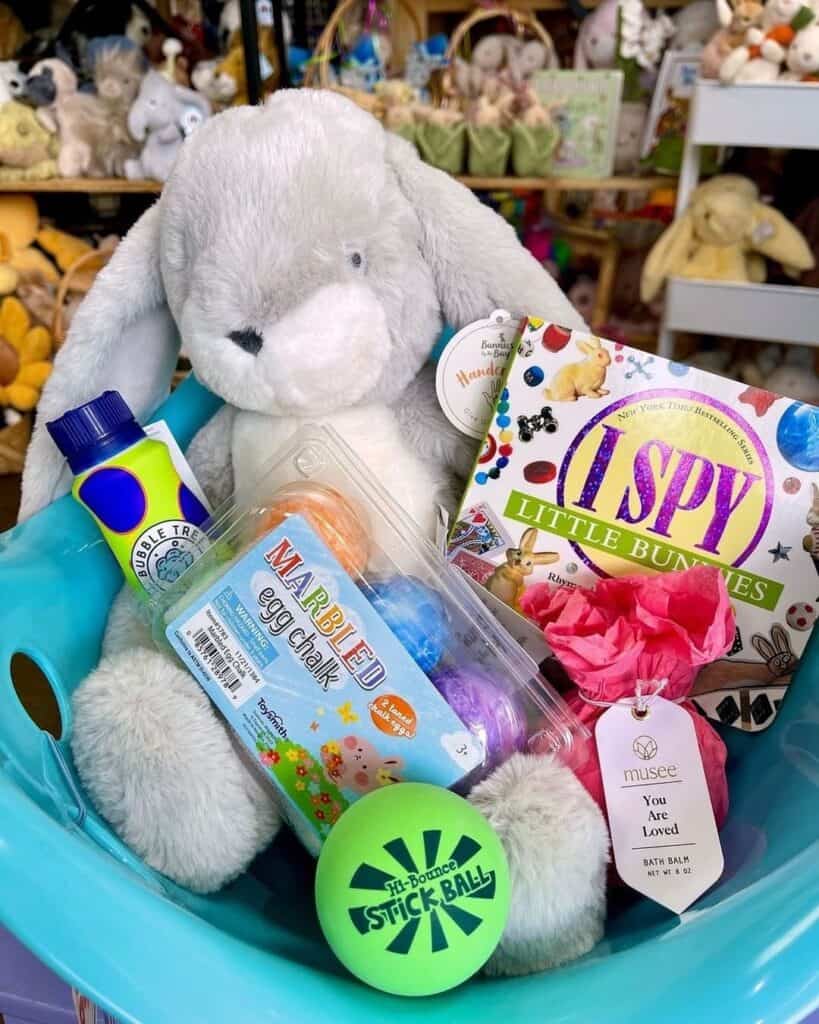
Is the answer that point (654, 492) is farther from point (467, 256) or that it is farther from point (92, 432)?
point (92, 432)

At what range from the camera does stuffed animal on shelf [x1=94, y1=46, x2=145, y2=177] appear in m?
1.74

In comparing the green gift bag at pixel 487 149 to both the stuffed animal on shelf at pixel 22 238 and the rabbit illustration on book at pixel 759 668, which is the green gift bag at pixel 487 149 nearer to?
the stuffed animal on shelf at pixel 22 238

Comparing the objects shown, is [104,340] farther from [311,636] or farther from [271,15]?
[271,15]

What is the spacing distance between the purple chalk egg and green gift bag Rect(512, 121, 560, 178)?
127cm

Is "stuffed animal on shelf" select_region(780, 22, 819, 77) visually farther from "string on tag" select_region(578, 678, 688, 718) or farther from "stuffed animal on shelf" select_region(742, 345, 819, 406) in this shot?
"string on tag" select_region(578, 678, 688, 718)

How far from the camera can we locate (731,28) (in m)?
1.37

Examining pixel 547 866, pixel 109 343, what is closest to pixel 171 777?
pixel 547 866

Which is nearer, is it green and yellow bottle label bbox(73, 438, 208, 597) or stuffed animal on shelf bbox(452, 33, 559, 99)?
green and yellow bottle label bbox(73, 438, 208, 597)

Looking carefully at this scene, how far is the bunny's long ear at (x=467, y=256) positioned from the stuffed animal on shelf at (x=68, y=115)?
138 cm

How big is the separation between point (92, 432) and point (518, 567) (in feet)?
1.04

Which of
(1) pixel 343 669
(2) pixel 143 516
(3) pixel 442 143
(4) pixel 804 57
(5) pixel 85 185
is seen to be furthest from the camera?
(5) pixel 85 185

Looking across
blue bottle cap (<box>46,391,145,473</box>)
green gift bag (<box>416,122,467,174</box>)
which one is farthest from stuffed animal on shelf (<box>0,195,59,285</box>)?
blue bottle cap (<box>46,391,145,473</box>)

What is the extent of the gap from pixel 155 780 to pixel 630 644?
30 cm

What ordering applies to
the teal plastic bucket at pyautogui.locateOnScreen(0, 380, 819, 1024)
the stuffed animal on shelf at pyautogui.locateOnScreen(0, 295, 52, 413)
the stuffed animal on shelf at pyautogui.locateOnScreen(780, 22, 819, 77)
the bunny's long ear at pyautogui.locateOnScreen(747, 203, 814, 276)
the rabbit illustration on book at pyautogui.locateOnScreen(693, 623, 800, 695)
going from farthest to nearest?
the stuffed animal on shelf at pyautogui.locateOnScreen(0, 295, 52, 413), the bunny's long ear at pyautogui.locateOnScreen(747, 203, 814, 276), the stuffed animal on shelf at pyautogui.locateOnScreen(780, 22, 819, 77), the rabbit illustration on book at pyautogui.locateOnScreen(693, 623, 800, 695), the teal plastic bucket at pyautogui.locateOnScreen(0, 380, 819, 1024)
